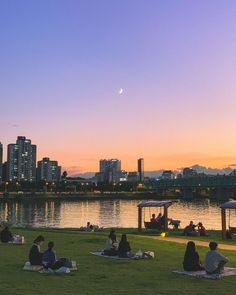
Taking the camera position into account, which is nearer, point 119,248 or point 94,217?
point 119,248

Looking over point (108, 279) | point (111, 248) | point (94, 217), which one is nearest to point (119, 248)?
point (111, 248)

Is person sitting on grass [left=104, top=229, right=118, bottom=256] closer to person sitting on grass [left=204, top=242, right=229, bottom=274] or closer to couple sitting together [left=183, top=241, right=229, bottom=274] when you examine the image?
couple sitting together [left=183, top=241, right=229, bottom=274]

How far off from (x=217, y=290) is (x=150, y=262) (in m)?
6.68

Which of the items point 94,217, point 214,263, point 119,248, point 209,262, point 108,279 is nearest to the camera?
point 108,279

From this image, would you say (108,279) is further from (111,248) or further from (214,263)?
(111,248)

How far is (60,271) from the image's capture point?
18578mm

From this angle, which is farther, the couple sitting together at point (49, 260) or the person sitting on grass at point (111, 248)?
the person sitting on grass at point (111, 248)

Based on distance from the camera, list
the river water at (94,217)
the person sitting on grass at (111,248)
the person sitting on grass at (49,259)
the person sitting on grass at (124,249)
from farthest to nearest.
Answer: the river water at (94,217) → the person sitting on grass at (111,248) → the person sitting on grass at (124,249) → the person sitting on grass at (49,259)

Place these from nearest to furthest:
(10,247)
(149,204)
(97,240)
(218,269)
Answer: (218,269), (10,247), (97,240), (149,204)

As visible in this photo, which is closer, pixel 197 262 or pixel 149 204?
pixel 197 262

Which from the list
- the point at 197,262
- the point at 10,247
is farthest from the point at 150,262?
the point at 10,247

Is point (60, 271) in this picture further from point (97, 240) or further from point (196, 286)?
point (97, 240)

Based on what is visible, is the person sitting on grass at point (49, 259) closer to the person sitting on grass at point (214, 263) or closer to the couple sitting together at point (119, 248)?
the couple sitting together at point (119, 248)

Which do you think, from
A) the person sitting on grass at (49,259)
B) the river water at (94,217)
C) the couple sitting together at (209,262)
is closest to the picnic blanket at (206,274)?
the couple sitting together at (209,262)
